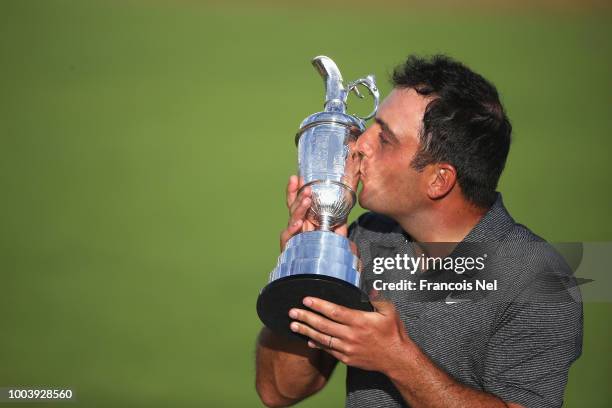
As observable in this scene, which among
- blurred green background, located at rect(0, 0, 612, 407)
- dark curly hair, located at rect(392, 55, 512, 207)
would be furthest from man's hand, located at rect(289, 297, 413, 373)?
blurred green background, located at rect(0, 0, 612, 407)

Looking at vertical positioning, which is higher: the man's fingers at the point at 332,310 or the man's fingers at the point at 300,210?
the man's fingers at the point at 300,210

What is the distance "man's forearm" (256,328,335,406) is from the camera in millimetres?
2752

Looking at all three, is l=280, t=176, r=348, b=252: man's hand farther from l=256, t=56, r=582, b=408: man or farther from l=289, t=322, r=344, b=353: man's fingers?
l=289, t=322, r=344, b=353: man's fingers

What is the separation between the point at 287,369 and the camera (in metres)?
2.77

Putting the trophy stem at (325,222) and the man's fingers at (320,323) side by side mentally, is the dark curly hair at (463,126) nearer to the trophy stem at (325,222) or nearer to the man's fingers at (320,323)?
the trophy stem at (325,222)

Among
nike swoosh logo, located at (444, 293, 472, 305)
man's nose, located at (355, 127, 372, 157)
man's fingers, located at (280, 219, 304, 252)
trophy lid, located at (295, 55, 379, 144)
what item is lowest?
nike swoosh logo, located at (444, 293, 472, 305)

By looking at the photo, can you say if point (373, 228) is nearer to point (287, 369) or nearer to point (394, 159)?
point (394, 159)

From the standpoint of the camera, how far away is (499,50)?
8.77 m

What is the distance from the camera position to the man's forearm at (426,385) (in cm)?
226

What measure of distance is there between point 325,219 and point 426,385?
674 mm

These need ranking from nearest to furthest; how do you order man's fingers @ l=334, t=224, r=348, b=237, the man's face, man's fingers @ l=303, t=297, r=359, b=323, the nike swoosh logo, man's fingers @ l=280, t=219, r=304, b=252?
1. man's fingers @ l=303, t=297, r=359, b=323
2. the nike swoosh logo
3. man's fingers @ l=280, t=219, r=304, b=252
4. the man's face
5. man's fingers @ l=334, t=224, r=348, b=237

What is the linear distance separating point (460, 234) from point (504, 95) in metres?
5.48

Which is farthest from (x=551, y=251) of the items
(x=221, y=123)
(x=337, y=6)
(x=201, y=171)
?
(x=337, y=6)

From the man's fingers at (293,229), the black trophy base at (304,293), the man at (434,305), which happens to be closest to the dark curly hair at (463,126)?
the man at (434,305)
